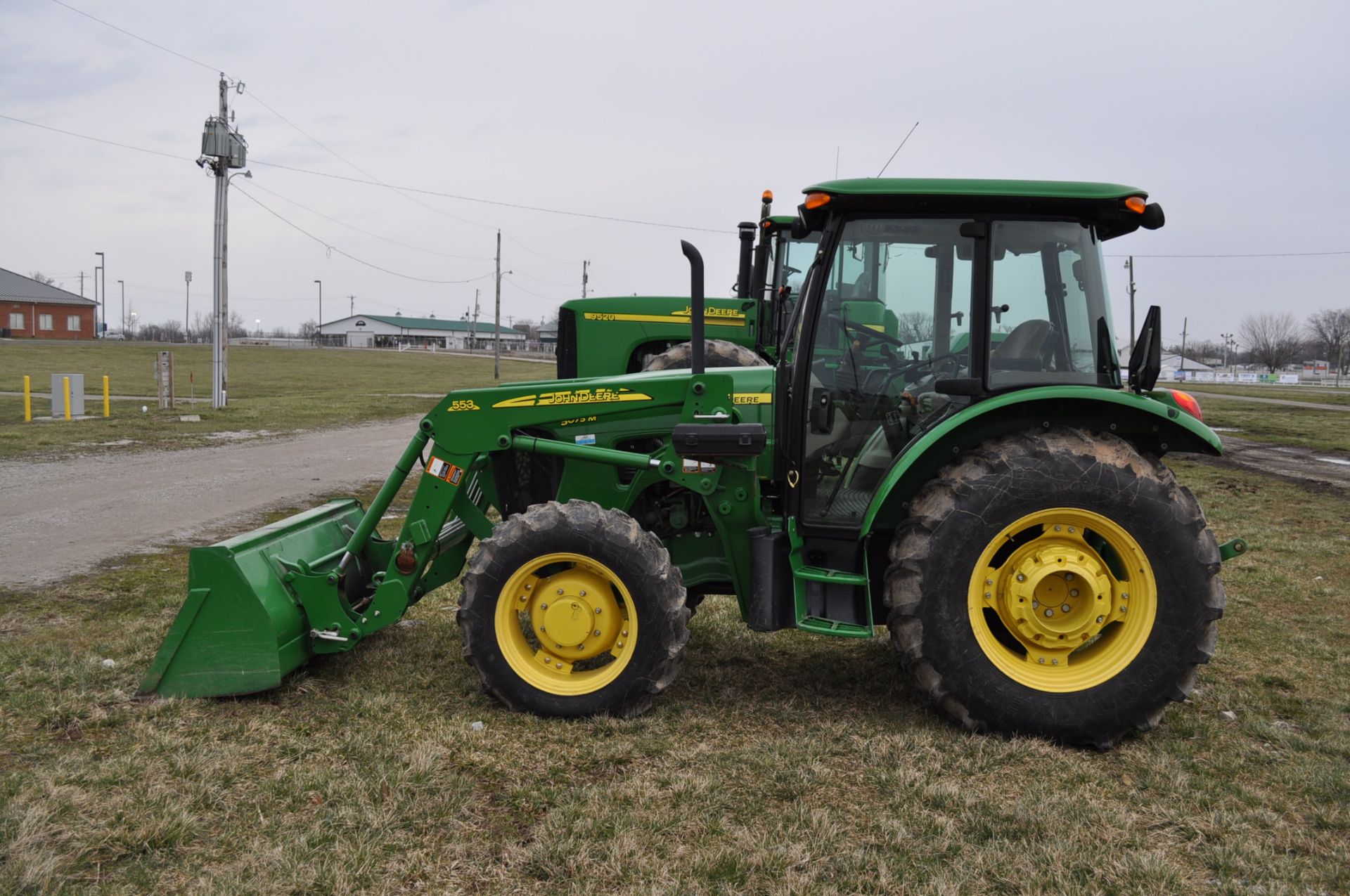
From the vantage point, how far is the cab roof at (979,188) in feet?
13.8

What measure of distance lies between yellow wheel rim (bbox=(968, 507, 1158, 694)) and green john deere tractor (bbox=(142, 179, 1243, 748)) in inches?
0.4

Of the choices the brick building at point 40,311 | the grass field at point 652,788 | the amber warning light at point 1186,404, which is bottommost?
the grass field at point 652,788

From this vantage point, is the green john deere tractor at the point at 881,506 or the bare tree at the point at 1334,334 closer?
the green john deere tractor at the point at 881,506

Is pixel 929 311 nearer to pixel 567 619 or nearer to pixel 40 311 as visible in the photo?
pixel 567 619

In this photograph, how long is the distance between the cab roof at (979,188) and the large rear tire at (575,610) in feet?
5.77

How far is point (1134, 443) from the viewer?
4488 millimetres

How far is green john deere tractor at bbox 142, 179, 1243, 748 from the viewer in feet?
13.6

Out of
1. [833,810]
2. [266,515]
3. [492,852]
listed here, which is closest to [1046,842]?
[833,810]

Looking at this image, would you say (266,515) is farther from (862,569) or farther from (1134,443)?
(1134,443)

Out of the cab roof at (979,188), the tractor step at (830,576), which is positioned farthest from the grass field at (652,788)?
the cab roof at (979,188)

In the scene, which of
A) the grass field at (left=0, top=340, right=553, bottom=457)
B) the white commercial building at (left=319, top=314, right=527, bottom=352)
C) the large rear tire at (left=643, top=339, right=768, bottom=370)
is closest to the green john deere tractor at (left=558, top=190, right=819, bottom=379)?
the large rear tire at (left=643, top=339, right=768, bottom=370)

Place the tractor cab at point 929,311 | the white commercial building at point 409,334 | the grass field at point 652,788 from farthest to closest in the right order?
the white commercial building at point 409,334 < the tractor cab at point 929,311 < the grass field at point 652,788

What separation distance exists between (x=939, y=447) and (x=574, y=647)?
186cm

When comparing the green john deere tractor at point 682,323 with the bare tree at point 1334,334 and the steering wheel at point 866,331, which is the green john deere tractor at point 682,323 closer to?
the steering wheel at point 866,331
